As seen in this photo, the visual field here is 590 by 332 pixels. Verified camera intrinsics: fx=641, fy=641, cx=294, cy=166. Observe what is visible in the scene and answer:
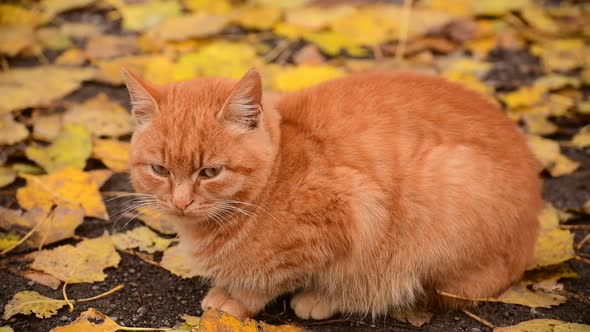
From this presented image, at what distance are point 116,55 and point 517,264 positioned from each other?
100 inches

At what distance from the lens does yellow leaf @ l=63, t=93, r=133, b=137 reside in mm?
2910

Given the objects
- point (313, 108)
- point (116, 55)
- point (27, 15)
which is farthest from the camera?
point (27, 15)

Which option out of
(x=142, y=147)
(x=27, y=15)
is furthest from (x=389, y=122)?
(x=27, y=15)

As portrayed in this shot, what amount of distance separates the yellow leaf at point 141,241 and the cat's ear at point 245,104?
0.69 meters

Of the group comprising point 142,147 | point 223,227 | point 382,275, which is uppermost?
point 142,147

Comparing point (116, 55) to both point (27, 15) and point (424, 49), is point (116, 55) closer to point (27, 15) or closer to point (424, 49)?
point (27, 15)

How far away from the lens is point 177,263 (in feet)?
7.41

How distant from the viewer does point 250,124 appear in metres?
1.93

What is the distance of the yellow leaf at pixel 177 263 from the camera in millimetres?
2225

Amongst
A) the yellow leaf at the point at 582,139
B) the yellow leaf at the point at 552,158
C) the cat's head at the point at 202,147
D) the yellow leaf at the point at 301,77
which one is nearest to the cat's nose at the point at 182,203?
the cat's head at the point at 202,147

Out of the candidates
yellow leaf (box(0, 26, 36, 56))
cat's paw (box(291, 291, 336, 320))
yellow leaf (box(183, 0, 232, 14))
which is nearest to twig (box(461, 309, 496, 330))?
cat's paw (box(291, 291, 336, 320))

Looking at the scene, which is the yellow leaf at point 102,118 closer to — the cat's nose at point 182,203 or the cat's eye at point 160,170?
the cat's eye at point 160,170

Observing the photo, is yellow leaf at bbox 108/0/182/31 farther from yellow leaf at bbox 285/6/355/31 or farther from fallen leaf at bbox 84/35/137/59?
yellow leaf at bbox 285/6/355/31

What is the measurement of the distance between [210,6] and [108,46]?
734 millimetres
